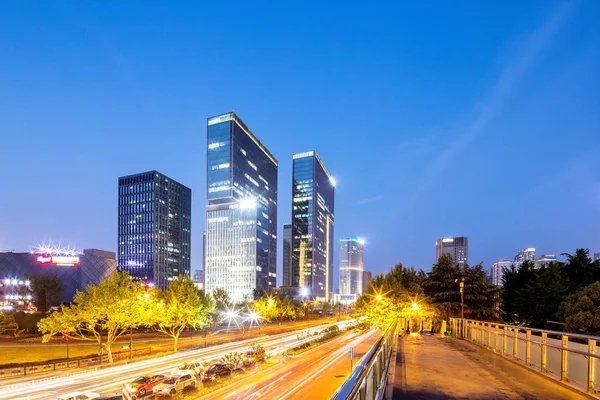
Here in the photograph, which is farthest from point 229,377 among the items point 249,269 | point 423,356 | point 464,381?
point 249,269

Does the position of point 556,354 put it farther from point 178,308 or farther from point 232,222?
point 232,222

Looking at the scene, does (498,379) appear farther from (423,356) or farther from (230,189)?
(230,189)

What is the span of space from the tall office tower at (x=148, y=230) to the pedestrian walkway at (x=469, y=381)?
488 ft

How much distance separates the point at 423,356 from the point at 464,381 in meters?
4.56

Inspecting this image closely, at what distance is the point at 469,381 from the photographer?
8.66 metres

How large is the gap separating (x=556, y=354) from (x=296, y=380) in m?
20.9

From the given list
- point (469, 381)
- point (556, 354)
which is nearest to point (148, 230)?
point (469, 381)

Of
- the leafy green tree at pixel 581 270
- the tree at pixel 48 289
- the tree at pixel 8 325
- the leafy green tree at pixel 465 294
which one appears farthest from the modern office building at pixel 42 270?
the leafy green tree at pixel 581 270

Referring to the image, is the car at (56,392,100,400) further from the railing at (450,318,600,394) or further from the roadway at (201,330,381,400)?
the railing at (450,318,600,394)

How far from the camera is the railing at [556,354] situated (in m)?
7.14

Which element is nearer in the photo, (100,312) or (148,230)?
(100,312)

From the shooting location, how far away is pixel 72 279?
312 feet

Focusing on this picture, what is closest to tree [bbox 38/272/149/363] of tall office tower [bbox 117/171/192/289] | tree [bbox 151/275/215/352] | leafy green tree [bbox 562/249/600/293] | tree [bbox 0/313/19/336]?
tree [bbox 151/275/215/352]

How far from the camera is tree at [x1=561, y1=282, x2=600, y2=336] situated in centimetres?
2320
